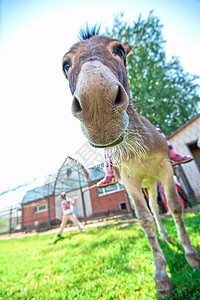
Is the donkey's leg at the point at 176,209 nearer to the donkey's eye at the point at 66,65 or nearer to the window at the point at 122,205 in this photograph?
the donkey's eye at the point at 66,65

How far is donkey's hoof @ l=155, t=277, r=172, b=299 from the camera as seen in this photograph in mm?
1659

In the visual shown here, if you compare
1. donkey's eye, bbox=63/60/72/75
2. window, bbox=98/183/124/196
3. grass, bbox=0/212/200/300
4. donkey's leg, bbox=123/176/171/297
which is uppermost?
donkey's eye, bbox=63/60/72/75

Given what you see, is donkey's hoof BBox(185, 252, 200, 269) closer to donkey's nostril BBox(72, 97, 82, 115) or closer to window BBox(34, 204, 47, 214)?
donkey's nostril BBox(72, 97, 82, 115)

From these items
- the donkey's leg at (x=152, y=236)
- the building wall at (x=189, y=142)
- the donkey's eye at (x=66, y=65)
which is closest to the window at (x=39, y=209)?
the building wall at (x=189, y=142)

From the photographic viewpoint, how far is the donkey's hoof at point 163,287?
1659 millimetres

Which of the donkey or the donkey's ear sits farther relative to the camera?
the donkey's ear

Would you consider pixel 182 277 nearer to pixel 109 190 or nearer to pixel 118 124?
pixel 118 124

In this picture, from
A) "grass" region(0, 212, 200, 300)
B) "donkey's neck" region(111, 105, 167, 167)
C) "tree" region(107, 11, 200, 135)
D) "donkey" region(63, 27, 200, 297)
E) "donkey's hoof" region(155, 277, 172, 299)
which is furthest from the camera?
"tree" region(107, 11, 200, 135)

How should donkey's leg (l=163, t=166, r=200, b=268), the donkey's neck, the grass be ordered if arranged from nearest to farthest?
1. the grass
2. the donkey's neck
3. donkey's leg (l=163, t=166, r=200, b=268)

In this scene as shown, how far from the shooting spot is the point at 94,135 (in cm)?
118

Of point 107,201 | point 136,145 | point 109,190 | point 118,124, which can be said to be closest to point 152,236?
point 136,145

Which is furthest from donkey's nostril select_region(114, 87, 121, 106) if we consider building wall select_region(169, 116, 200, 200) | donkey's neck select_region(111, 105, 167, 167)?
building wall select_region(169, 116, 200, 200)

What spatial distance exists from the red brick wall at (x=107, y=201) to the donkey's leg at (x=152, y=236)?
14.1 metres

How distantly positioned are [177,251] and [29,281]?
3.19m
